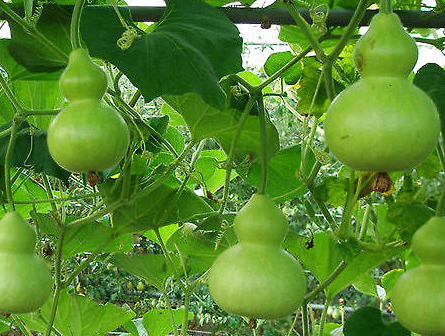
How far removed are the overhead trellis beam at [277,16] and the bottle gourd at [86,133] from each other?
0.19m

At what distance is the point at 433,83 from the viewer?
1.74 ft

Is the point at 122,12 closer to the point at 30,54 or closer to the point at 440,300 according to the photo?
the point at 30,54

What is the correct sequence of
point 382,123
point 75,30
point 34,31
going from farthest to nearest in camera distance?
point 34,31, point 75,30, point 382,123

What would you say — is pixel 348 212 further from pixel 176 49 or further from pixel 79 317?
pixel 79 317

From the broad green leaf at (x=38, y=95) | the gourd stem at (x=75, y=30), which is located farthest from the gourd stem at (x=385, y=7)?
the broad green leaf at (x=38, y=95)

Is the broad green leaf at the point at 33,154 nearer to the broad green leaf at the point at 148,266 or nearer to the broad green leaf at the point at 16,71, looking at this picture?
the broad green leaf at the point at 16,71

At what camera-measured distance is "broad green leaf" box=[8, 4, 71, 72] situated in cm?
67

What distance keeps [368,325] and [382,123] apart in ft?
1.54

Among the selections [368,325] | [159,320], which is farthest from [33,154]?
[159,320]

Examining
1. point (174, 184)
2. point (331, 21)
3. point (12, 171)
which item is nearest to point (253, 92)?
point (331, 21)

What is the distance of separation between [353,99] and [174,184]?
22.3 inches

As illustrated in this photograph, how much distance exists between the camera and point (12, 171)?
90 centimetres

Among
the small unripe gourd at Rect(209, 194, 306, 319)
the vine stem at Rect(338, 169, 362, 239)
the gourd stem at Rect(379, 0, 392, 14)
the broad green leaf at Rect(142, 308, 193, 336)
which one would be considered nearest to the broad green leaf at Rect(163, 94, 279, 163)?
the vine stem at Rect(338, 169, 362, 239)

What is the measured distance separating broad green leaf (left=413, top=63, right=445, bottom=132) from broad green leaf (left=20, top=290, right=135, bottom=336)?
663mm
